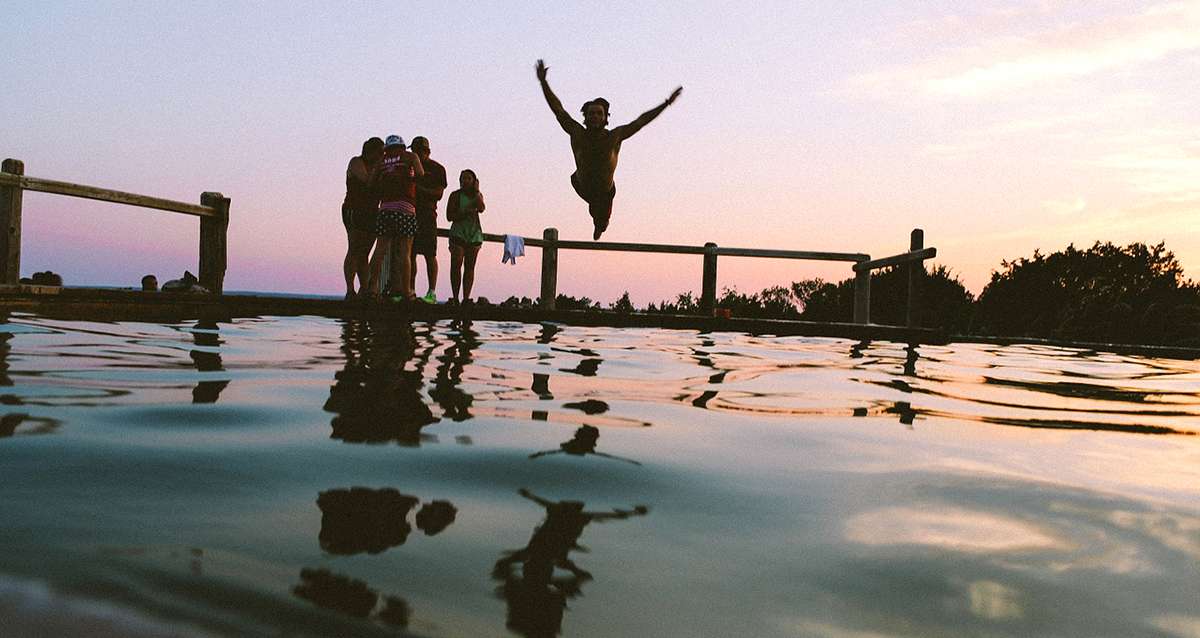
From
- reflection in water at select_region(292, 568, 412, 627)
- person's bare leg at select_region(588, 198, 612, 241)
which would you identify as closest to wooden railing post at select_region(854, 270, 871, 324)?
person's bare leg at select_region(588, 198, 612, 241)

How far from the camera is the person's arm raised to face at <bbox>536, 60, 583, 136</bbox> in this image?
26.7 ft

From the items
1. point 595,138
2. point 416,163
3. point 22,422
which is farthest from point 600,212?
point 22,422

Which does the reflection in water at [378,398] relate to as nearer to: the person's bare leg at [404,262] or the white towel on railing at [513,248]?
the person's bare leg at [404,262]

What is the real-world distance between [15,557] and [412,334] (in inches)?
196

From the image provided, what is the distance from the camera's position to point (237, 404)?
8.86 ft

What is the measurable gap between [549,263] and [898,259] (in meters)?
4.78

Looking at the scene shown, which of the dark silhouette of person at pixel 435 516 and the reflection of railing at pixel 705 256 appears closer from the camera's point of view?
the dark silhouette of person at pixel 435 516

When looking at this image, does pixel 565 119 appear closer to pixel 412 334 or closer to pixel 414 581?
pixel 412 334

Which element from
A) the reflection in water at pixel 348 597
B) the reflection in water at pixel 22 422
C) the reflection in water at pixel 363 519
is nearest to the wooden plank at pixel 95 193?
the reflection in water at pixel 22 422

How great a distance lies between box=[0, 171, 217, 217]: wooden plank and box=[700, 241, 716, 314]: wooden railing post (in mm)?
6938

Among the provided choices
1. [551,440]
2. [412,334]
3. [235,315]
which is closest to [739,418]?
[551,440]

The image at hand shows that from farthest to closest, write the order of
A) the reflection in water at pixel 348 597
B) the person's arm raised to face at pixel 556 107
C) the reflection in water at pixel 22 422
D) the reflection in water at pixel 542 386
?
the person's arm raised to face at pixel 556 107 < the reflection in water at pixel 542 386 < the reflection in water at pixel 22 422 < the reflection in water at pixel 348 597

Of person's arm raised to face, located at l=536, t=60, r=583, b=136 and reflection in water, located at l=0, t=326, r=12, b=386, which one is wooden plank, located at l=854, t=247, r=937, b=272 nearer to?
person's arm raised to face, located at l=536, t=60, r=583, b=136

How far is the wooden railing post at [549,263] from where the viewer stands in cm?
1291
